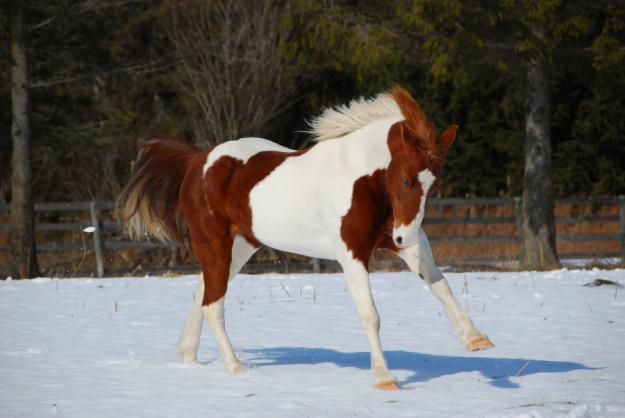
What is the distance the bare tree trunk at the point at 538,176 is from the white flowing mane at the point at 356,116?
10.0 meters

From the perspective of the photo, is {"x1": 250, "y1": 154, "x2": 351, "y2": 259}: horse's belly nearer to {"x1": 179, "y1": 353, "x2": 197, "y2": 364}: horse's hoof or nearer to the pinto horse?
the pinto horse

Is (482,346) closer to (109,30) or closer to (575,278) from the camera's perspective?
(575,278)

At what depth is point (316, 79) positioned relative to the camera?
2239 centimetres

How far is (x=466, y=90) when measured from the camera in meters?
21.7

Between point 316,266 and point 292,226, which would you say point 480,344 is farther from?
point 316,266

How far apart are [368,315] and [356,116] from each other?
52.2 inches

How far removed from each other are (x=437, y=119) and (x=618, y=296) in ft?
39.4

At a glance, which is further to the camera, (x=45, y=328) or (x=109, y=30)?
(x=109, y=30)

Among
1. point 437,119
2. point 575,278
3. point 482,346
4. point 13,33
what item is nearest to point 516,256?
point 437,119

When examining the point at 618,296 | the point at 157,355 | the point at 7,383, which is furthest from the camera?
the point at 618,296

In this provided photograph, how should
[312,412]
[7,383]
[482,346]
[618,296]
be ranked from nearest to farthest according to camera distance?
[312,412]
[482,346]
[7,383]
[618,296]

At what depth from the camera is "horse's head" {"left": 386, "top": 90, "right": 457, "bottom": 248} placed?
561cm

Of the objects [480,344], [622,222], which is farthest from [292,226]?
[622,222]

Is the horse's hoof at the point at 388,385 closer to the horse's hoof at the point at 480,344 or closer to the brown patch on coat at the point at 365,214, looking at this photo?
the horse's hoof at the point at 480,344
